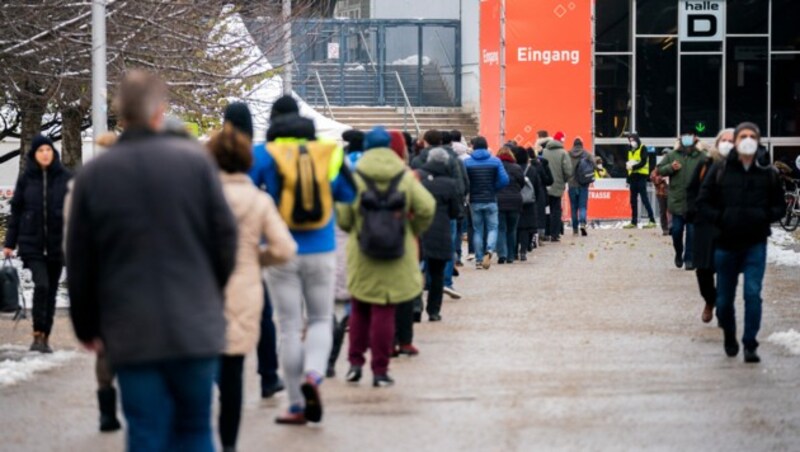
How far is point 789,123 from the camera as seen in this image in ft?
139

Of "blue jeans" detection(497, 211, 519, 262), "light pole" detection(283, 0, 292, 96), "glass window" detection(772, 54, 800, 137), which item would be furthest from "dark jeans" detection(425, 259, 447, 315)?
"glass window" detection(772, 54, 800, 137)

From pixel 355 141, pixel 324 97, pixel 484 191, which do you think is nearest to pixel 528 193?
pixel 484 191

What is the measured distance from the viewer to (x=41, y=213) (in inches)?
513

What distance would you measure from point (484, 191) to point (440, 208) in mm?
6324

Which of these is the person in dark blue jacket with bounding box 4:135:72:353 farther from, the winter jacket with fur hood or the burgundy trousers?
the winter jacket with fur hood

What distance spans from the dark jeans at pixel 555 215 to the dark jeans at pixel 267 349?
17785 millimetres

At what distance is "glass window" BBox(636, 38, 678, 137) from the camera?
42.1 metres

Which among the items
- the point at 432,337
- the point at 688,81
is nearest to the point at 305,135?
the point at 432,337

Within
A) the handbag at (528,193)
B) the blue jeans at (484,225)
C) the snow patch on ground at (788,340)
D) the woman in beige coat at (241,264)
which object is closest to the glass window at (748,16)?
the handbag at (528,193)

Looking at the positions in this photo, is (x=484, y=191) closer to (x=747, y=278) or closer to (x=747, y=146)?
(x=747, y=278)

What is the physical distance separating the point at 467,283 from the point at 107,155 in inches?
566

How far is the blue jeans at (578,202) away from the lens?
29562mm

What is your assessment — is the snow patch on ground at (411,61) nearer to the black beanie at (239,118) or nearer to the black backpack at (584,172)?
the black backpack at (584,172)

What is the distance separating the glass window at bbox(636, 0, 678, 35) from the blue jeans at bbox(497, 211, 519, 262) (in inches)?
782
